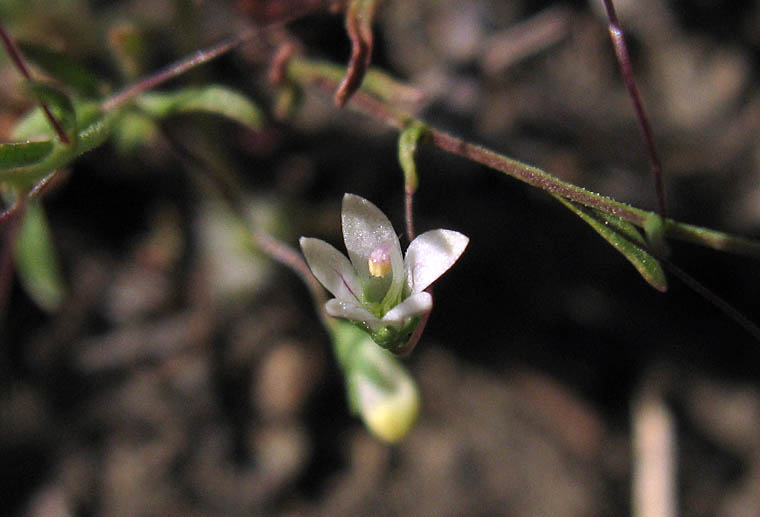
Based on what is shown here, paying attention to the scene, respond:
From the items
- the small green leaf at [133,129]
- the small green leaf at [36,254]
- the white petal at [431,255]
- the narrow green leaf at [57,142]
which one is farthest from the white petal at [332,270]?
the small green leaf at [36,254]

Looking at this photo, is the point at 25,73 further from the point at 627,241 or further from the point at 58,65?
the point at 627,241

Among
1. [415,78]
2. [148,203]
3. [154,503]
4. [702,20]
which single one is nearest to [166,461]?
[154,503]

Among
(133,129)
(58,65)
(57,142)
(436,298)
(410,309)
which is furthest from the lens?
(436,298)

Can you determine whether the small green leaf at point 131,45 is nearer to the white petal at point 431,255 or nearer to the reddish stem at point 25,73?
the reddish stem at point 25,73

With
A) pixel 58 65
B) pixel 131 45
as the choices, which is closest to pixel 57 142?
pixel 58 65

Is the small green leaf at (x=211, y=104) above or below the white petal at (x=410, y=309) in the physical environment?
above

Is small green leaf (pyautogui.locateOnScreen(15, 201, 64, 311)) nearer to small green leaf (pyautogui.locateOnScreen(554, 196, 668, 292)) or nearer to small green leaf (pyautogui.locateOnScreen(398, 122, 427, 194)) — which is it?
small green leaf (pyautogui.locateOnScreen(398, 122, 427, 194))
